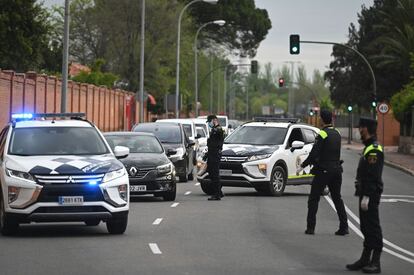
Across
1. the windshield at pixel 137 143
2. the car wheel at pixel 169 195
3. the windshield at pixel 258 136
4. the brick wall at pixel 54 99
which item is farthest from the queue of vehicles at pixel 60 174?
the brick wall at pixel 54 99

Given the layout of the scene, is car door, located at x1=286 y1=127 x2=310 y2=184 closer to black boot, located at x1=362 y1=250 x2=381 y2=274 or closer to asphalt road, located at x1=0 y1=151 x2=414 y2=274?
asphalt road, located at x1=0 y1=151 x2=414 y2=274

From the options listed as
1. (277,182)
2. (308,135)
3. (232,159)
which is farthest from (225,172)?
(308,135)

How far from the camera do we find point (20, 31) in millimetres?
60281

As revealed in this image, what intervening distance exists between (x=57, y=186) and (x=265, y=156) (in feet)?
36.1

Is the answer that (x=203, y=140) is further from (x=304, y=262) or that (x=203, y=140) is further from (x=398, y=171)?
(x=304, y=262)

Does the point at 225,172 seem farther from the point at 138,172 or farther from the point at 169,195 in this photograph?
the point at 138,172

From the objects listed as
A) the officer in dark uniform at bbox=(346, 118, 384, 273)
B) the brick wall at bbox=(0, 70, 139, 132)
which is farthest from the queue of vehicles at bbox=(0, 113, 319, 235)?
the brick wall at bbox=(0, 70, 139, 132)

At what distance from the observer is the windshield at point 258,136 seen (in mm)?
27500

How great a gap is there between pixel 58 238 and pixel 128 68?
6665 centimetres

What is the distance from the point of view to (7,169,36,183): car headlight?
53.0 feet

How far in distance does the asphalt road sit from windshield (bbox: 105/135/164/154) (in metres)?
1.47

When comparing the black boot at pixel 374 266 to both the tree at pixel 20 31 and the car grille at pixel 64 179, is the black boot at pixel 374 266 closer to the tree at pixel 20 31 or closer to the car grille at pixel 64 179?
the car grille at pixel 64 179

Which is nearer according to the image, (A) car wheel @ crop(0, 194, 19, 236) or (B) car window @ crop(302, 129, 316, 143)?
(A) car wheel @ crop(0, 194, 19, 236)

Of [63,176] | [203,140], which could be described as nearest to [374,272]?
[63,176]
